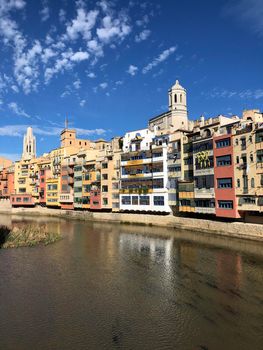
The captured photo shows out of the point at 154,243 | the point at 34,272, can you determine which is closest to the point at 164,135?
the point at 154,243

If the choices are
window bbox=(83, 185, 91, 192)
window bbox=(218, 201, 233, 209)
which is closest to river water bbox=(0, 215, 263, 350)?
window bbox=(218, 201, 233, 209)

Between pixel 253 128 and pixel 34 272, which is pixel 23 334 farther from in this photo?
pixel 253 128

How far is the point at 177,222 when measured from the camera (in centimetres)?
6444

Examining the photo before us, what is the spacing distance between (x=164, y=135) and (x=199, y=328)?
53520 mm

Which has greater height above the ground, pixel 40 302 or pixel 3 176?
pixel 3 176

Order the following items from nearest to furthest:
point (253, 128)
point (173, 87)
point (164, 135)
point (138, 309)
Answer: point (138, 309), point (253, 128), point (164, 135), point (173, 87)

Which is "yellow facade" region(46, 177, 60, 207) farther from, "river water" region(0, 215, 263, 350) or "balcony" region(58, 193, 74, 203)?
"river water" region(0, 215, 263, 350)

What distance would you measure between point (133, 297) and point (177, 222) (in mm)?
38660

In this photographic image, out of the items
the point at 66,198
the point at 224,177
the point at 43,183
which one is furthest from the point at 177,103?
the point at 43,183

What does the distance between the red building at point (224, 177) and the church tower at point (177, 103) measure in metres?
39.6

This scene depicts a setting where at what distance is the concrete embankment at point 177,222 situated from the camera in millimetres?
49625

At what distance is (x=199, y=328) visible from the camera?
21.2m

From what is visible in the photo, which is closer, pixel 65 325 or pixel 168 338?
pixel 168 338

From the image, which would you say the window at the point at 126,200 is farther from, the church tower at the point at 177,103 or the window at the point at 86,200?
the church tower at the point at 177,103
